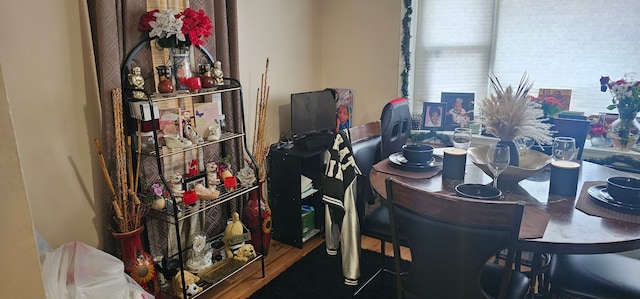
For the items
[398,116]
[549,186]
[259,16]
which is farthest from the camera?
[259,16]

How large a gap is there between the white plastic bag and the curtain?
0.29 meters

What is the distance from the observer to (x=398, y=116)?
269 centimetres

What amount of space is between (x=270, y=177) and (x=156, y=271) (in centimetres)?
106

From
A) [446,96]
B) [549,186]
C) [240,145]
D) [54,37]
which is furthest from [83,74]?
[446,96]

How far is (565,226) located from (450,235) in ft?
1.32

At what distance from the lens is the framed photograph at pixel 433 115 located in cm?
317

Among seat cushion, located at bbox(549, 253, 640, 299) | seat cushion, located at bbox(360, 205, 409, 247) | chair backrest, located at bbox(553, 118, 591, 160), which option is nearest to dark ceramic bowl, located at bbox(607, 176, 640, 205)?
seat cushion, located at bbox(549, 253, 640, 299)

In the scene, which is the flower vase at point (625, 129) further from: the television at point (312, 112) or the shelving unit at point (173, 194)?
the shelving unit at point (173, 194)

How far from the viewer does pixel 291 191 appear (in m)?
2.94

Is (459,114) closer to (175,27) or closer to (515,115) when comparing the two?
(515,115)

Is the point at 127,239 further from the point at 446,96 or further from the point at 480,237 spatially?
the point at 446,96

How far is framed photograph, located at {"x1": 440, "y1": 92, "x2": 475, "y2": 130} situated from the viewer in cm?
309

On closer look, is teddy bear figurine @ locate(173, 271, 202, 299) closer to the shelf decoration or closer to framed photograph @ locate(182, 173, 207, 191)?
framed photograph @ locate(182, 173, 207, 191)

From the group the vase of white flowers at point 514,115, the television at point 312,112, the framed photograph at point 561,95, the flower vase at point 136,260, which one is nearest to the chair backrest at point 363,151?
the vase of white flowers at point 514,115
